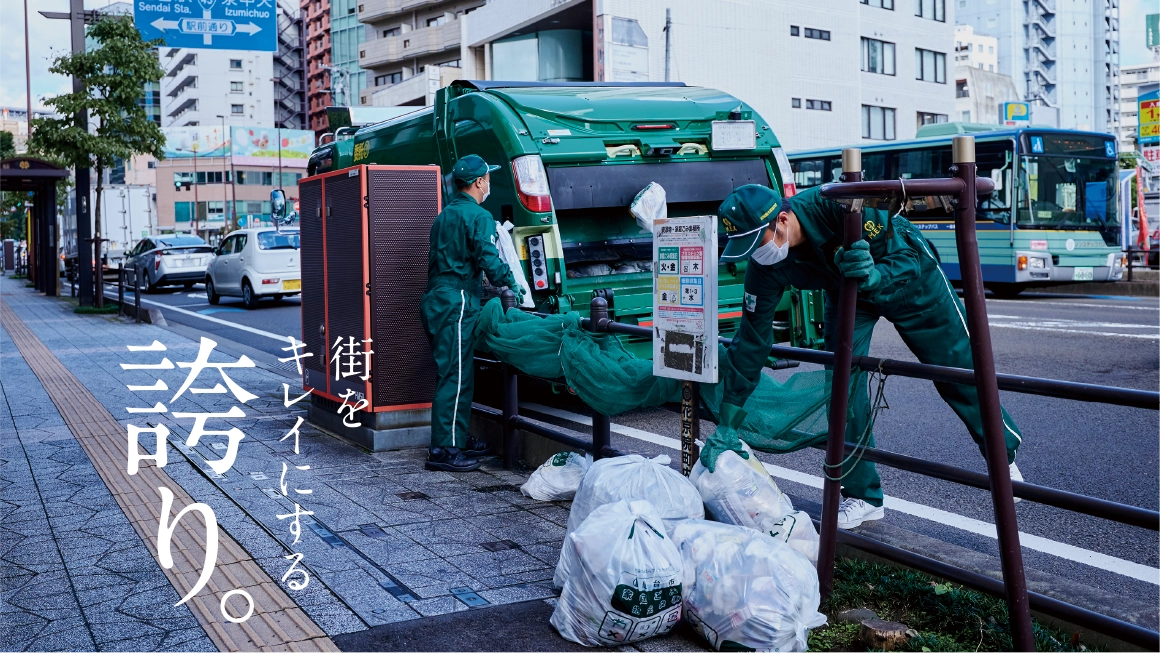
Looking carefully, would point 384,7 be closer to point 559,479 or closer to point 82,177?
point 82,177

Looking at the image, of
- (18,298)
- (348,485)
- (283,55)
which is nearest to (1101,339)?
(348,485)

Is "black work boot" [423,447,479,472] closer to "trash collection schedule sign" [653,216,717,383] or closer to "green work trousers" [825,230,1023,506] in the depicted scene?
"trash collection schedule sign" [653,216,717,383]

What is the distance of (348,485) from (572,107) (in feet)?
13.4

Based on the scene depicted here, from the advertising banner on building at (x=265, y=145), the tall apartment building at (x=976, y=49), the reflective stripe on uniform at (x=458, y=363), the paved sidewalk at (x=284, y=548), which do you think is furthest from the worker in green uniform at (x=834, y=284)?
the tall apartment building at (x=976, y=49)

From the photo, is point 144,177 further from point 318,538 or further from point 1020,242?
point 318,538

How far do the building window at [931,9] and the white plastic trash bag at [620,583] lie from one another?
46.2 meters

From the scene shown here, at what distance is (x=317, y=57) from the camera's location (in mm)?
100875

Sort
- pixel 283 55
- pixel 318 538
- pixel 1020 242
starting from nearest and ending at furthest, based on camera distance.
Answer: pixel 318 538 → pixel 1020 242 → pixel 283 55

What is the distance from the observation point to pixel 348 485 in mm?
5926

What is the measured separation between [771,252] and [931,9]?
4677 cm

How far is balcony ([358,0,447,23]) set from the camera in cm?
6462

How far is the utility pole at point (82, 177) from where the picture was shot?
66.7 feet

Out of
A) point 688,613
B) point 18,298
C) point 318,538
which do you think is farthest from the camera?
point 18,298

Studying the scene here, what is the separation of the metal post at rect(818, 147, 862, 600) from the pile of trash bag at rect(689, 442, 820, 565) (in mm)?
162
